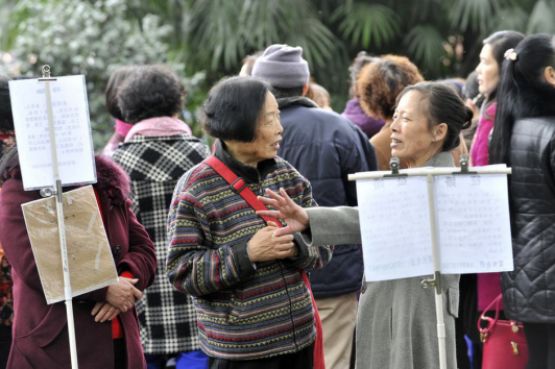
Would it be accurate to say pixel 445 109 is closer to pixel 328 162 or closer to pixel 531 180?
pixel 531 180

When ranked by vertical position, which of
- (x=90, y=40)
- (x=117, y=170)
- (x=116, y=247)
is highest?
(x=90, y=40)

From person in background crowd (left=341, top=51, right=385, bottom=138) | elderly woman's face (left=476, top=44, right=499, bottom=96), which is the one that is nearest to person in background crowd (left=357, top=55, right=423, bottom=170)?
person in background crowd (left=341, top=51, right=385, bottom=138)

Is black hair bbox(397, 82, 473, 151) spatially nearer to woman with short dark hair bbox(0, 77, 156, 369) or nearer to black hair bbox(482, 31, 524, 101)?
woman with short dark hair bbox(0, 77, 156, 369)

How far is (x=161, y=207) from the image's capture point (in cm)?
538

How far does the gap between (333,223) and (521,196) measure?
1302 mm

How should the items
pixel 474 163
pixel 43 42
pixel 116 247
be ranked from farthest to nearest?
pixel 43 42 < pixel 474 163 < pixel 116 247

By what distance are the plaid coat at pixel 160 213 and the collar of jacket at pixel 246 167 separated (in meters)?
1.20

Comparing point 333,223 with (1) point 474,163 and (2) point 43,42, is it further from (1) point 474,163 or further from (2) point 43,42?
(2) point 43,42

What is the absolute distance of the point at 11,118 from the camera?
457 cm

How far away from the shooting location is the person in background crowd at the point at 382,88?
234 inches

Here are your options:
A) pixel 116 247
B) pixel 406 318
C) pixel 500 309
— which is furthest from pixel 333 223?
pixel 500 309

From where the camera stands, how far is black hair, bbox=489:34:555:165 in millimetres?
4902

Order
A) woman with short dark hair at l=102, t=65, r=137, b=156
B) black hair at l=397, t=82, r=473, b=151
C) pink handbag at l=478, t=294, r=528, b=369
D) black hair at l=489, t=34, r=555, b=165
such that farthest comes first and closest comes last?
woman with short dark hair at l=102, t=65, r=137, b=156, pink handbag at l=478, t=294, r=528, b=369, black hair at l=489, t=34, r=555, b=165, black hair at l=397, t=82, r=473, b=151

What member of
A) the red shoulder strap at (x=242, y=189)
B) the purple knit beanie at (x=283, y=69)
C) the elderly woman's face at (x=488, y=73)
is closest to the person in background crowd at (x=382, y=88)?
the elderly woman's face at (x=488, y=73)
